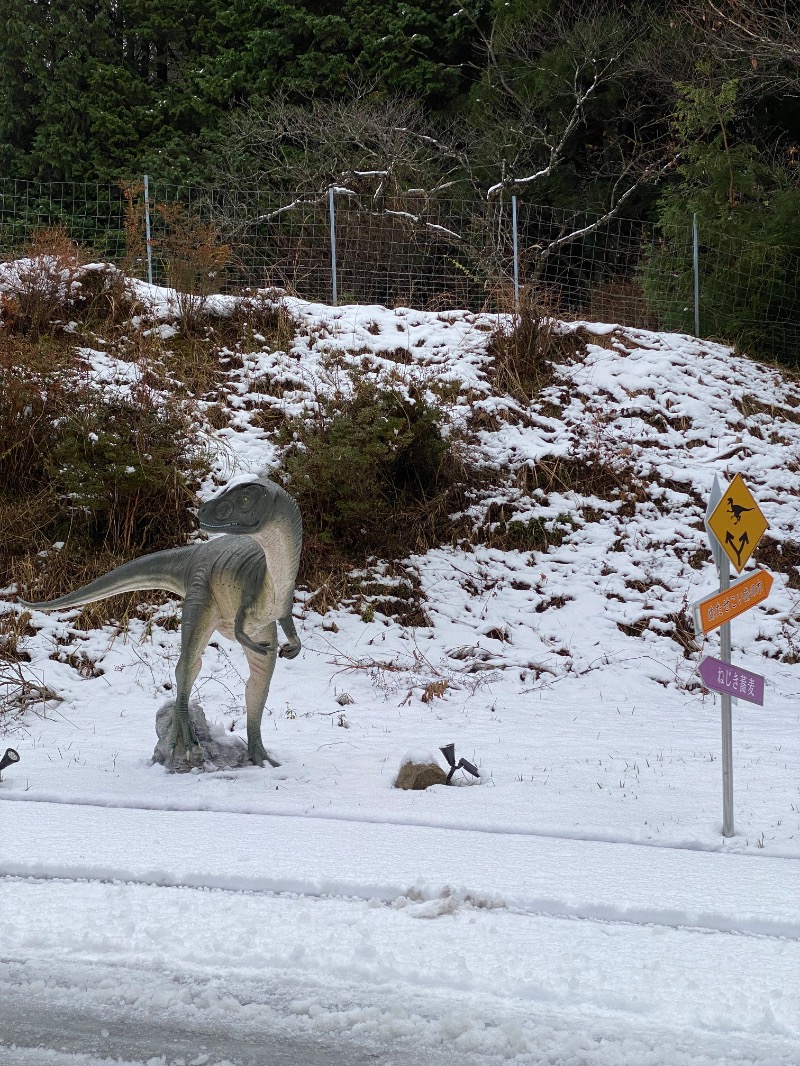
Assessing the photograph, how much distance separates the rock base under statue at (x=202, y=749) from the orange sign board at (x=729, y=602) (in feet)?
8.27

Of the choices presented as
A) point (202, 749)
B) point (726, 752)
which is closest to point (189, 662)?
point (202, 749)

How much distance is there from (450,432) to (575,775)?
5147 millimetres

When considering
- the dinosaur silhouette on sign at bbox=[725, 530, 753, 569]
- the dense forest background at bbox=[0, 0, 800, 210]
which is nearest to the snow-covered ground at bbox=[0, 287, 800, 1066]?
the dinosaur silhouette on sign at bbox=[725, 530, 753, 569]

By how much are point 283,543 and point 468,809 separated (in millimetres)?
1486

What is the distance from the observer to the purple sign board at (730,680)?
15.2ft

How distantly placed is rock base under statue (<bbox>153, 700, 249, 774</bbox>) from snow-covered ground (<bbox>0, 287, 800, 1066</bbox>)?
98 mm

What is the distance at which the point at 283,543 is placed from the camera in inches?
209

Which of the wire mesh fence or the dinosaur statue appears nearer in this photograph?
the dinosaur statue

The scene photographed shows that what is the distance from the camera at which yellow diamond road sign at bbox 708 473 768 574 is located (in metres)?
4.84

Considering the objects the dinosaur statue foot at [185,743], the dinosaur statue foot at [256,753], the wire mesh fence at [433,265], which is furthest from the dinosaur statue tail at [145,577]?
the wire mesh fence at [433,265]

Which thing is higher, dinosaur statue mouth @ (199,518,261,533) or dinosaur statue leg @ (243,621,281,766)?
dinosaur statue mouth @ (199,518,261,533)

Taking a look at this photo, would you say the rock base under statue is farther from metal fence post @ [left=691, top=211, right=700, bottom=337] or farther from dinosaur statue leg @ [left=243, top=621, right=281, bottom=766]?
metal fence post @ [left=691, top=211, right=700, bottom=337]

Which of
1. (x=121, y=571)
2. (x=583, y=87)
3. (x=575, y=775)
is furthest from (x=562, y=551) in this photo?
(x=583, y=87)

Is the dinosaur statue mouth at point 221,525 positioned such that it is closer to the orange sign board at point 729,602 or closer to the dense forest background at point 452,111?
the orange sign board at point 729,602
